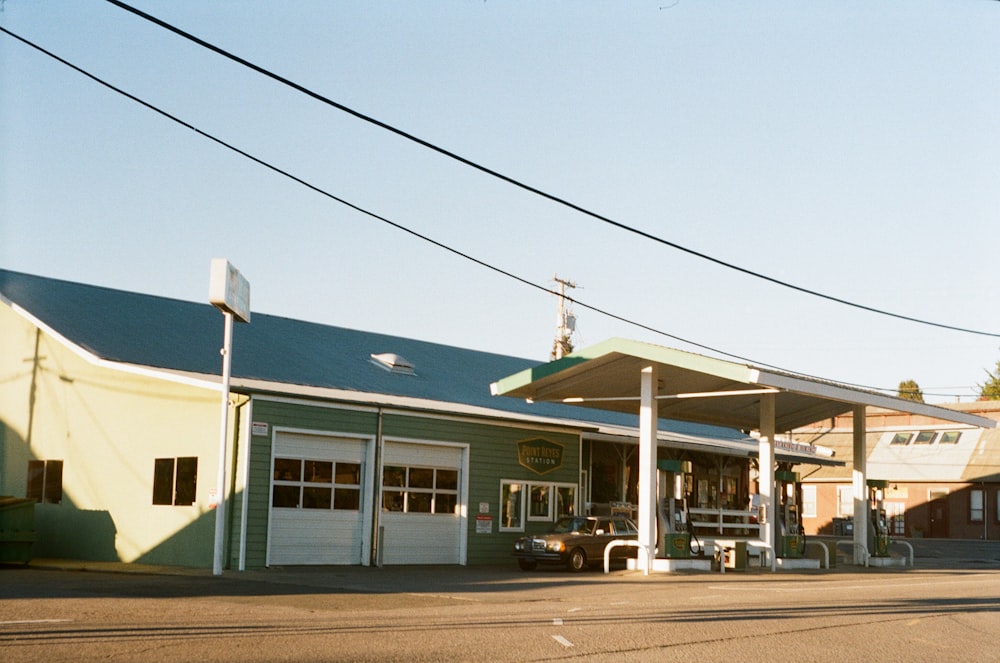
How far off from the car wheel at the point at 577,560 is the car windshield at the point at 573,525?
1.84 ft

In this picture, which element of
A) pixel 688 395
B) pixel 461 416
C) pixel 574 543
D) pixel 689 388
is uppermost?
pixel 689 388

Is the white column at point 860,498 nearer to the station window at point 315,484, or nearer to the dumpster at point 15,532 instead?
the station window at point 315,484

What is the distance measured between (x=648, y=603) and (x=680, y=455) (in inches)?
816

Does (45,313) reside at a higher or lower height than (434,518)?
higher

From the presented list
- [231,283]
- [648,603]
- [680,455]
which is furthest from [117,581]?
[680,455]

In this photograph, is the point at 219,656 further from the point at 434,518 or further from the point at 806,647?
the point at 434,518

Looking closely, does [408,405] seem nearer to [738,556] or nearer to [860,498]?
[738,556]

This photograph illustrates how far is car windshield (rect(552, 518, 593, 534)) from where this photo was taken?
27156 mm

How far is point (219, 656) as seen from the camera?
32.9ft

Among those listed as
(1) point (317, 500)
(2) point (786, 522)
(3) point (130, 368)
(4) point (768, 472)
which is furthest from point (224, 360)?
(2) point (786, 522)

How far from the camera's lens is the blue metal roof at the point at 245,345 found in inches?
1040

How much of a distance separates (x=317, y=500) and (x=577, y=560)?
6.06 meters

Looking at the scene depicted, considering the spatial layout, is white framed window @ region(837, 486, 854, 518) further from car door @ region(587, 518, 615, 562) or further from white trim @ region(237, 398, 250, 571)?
white trim @ region(237, 398, 250, 571)

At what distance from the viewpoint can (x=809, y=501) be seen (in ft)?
211
